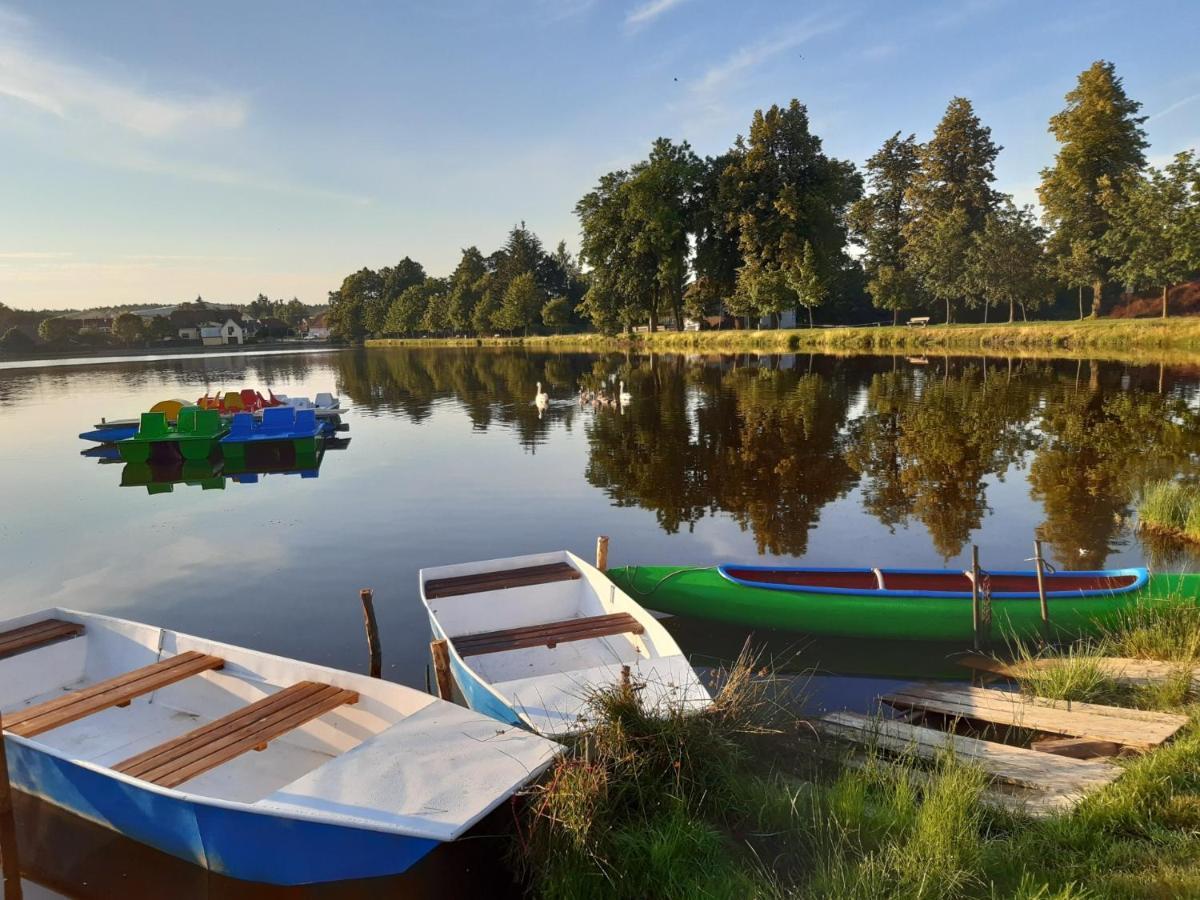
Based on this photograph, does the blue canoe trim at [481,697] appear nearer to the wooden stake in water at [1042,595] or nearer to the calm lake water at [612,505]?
the calm lake water at [612,505]

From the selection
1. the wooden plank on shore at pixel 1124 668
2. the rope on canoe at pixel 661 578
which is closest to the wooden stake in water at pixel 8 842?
the rope on canoe at pixel 661 578

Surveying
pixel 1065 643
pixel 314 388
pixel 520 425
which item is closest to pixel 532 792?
pixel 1065 643

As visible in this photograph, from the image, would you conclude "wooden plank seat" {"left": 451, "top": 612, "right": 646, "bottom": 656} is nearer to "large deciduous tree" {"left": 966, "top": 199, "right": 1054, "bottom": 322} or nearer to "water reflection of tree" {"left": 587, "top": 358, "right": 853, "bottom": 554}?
"water reflection of tree" {"left": 587, "top": 358, "right": 853, "bottom": 554}

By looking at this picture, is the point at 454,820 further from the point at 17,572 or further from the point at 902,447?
the point at 902,447

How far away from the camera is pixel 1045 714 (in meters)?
6.71

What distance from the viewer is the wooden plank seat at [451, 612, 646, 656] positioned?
8.05 meters

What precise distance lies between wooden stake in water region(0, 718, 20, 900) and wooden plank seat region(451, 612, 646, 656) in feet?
12.5

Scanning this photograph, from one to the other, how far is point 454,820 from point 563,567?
17.6 feet

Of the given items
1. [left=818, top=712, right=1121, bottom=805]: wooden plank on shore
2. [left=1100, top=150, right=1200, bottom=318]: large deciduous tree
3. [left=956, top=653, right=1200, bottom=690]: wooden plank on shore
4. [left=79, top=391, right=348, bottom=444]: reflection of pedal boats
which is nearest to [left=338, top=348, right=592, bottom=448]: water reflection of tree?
[left=79, top=391, right=348, bottom=444]: reflection of pedal boats

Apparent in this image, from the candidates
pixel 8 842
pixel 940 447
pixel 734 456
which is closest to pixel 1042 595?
pixel 8 842

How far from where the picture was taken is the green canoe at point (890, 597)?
8953 mm

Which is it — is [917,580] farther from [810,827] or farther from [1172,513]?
[1172,513]

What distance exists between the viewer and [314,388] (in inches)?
1956

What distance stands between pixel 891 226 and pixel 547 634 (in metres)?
72.6
